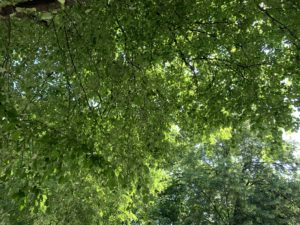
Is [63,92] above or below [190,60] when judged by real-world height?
below

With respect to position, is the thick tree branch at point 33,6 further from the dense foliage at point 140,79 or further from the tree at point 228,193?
the tree at point 228,193

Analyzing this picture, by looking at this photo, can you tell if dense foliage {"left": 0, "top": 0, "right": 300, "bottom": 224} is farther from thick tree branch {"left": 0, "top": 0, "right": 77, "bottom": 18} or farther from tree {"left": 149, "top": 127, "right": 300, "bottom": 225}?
tree {"left": 149, "top": 127, "right": 300, "bottom": 225}

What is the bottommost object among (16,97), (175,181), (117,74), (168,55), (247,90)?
(16,97)

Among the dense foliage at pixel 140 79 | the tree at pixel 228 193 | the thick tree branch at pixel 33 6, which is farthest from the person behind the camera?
the tree at pixel 228 193

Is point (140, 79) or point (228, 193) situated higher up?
point (228, 193)

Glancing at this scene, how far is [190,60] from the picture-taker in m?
6.68

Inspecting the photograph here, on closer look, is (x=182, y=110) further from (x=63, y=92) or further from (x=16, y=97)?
(x=16, y=97)

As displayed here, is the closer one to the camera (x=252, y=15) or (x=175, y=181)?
(x=252, y=15)

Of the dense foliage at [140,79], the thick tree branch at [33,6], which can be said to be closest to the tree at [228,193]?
the dense foliage at [140,79]

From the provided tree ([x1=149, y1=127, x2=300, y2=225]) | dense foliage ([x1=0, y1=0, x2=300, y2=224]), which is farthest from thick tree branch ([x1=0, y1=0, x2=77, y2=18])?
tree ([x1=149, y1=127, x2=300, y2=225])

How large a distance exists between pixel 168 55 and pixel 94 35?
1.65 metres

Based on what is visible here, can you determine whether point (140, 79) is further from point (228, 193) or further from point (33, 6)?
point (228, 193)

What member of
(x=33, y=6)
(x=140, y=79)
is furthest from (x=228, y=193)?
(x=33, y=6)

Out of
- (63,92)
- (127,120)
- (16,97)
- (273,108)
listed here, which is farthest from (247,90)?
(16,97)
